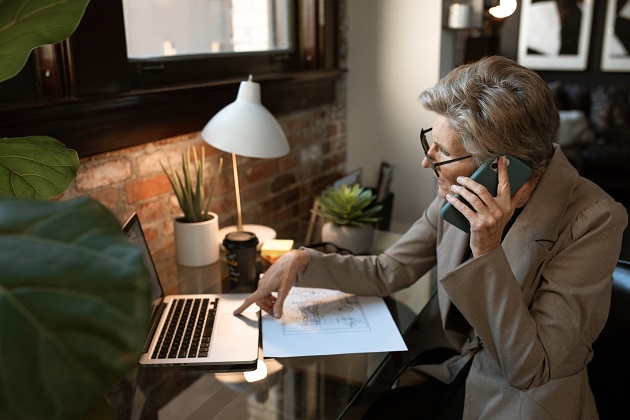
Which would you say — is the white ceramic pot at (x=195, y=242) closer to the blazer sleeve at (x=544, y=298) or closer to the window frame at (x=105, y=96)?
the window frame at (x=105, y=96)

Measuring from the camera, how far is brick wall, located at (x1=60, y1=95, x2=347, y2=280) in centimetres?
167

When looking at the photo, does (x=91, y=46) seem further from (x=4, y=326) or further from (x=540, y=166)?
(x=4, y=326)

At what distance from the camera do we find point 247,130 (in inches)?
63.8

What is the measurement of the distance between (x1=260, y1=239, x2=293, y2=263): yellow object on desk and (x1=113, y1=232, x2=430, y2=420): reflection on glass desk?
54cm

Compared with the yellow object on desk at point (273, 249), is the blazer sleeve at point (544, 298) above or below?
above

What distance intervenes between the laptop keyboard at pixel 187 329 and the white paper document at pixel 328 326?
132 mm

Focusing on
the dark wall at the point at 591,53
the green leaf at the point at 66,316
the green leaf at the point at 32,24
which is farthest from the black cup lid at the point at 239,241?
the dark wall at the point at 591,53

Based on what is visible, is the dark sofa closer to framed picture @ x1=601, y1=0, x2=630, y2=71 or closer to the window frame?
framed picture @ x1=601, y1=0, x2=630, y2=71

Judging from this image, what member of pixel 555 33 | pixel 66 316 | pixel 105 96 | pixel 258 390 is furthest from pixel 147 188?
pixel 555 33

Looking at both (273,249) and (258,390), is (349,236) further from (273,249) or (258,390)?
(258,390)

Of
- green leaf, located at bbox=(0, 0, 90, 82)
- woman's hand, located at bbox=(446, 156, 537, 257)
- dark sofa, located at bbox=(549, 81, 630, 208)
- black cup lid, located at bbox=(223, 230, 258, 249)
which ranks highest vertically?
green leaf, located at bbox=(0, 0, 90, 82)

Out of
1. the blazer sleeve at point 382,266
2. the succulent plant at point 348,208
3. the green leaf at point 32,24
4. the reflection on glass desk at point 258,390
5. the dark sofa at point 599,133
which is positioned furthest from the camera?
the dark sofa at point 599,133

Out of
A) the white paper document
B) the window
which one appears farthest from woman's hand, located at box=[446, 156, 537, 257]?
the window

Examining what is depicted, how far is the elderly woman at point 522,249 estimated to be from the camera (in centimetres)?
118
